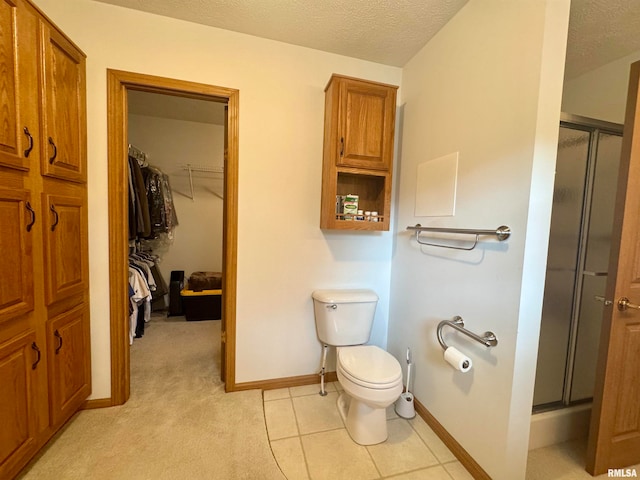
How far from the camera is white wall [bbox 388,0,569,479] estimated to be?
44.1 inches

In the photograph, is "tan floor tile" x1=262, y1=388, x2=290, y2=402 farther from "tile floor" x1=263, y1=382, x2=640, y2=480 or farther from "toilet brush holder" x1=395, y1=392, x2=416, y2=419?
"toilet brush holder" x1=395, y1=392, x2=416, y2=419

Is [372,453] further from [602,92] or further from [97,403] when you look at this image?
[602,92]

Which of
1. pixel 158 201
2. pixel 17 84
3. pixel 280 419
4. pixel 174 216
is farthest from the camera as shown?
pixel 174 216

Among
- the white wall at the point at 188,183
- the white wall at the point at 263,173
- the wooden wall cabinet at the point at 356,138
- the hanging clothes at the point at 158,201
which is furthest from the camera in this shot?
the white wall at the point at 188,183

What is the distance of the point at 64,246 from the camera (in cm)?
141

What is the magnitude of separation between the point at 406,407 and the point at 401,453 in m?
0.32

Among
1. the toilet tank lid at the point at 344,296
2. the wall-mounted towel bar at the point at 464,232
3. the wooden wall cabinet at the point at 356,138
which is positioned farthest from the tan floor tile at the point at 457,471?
the wooden wall cabinet at the point at 356,138

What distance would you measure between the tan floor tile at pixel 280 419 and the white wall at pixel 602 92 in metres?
2.88

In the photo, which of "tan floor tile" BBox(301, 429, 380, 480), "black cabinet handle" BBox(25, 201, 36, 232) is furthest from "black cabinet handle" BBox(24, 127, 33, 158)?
"tan floor tile" BBox(301, 429, 380, 480)

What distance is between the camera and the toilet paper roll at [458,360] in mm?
1331

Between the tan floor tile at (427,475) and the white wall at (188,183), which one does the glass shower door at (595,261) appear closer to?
the tan floor tile at (427,475)

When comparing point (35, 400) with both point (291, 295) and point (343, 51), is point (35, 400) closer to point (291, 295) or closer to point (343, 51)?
point (291, 295)

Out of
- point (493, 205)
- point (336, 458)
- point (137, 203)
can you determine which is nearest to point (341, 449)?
point (336, 458)

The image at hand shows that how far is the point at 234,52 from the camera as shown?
1.77m
